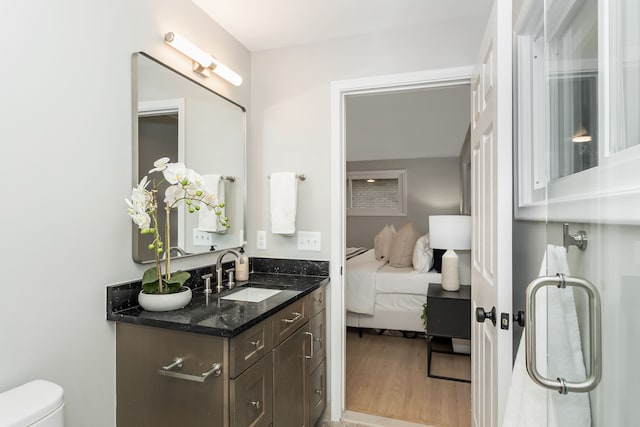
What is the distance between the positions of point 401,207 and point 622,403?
589 centimetres

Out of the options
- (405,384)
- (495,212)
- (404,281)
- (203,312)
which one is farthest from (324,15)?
(405,384)

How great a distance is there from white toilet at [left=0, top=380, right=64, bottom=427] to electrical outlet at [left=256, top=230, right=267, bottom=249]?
144 cm

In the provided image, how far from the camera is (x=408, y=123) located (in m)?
4.43

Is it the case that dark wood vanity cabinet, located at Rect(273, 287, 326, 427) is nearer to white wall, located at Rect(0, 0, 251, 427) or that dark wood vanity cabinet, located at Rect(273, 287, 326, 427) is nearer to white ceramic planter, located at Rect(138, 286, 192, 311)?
white ceramic planter, located at Rect(138, 286, 192, 311)

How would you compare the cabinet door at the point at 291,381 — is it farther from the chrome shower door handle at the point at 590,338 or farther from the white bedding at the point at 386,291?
the white bedding at the point at 386,291

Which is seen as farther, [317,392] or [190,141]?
[317,392]

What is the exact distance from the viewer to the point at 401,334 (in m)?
3.84

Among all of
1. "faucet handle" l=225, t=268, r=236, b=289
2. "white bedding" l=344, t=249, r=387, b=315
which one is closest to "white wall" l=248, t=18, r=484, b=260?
"faucet handle" l=225, t=268, r=236, b=289

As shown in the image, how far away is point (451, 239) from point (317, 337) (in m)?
1.48

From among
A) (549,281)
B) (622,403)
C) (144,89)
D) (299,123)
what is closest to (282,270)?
(299,123)

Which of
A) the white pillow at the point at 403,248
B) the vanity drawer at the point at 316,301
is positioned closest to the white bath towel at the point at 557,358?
the vanity drawer at the point at 316,301

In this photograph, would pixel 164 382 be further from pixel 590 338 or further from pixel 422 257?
pixel 422 257

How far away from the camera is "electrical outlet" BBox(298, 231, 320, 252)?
2.30m

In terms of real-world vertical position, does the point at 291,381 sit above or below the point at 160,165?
below
